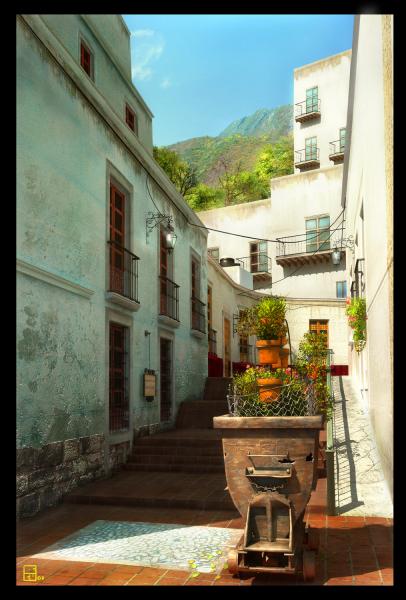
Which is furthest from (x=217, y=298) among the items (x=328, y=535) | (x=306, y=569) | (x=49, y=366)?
(x=306, y=569)

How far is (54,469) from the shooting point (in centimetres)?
741

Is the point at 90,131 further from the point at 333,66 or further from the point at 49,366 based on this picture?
the point at 333,66

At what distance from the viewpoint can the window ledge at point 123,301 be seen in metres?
9.30

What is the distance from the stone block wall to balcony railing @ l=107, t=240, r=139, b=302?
2629 millimetres

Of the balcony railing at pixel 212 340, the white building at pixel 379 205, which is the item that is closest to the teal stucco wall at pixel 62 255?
the white building at pixel 379 205

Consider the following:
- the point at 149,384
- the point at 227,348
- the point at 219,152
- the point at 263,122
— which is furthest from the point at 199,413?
the point at 263,122

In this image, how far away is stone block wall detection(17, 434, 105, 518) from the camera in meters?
6.67

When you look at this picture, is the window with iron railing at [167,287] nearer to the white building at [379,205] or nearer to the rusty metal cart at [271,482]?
the white building at [379,205]

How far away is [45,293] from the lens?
24.2 feet

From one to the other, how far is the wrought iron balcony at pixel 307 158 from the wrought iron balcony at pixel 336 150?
2.64 feet

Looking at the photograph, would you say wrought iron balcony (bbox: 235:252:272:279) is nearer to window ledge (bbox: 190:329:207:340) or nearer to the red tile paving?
window ledge (bbox: 190:329:207:340)

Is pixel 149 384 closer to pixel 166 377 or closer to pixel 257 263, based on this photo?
pixel 166 377
